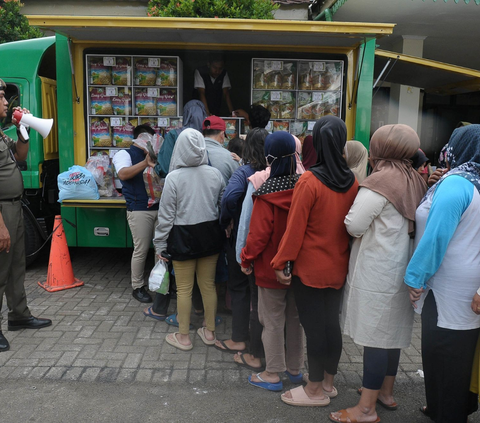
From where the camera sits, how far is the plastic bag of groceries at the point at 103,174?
17.4 ft

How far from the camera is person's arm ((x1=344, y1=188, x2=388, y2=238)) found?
101 inches

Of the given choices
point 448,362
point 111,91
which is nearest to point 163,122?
point 111,91

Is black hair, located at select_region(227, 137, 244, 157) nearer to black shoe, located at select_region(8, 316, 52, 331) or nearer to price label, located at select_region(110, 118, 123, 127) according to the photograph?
price label, located at select_region(110, 118, 123, 127)

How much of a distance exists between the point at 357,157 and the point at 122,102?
3.35m

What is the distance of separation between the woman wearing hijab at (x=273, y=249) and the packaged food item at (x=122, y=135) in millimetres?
3260

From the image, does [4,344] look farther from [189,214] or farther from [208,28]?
[208,28]

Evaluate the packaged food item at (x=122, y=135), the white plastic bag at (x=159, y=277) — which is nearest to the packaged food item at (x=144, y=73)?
the packaged food item at (x=122, y=135)

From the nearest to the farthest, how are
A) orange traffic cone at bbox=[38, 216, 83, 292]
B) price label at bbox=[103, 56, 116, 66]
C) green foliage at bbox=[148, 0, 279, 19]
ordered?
orange traffic cone at bbox=[38, 216, 83, 292]
price label at bbox=[103, 56, 116, 66]
green foliage at bbox=[148, 0, 279, 19]

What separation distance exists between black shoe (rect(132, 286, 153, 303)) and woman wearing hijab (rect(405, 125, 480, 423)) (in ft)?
9.96

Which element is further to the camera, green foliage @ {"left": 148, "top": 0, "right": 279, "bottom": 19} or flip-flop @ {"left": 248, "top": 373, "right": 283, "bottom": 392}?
green foliage @ {"left": 148, "top": 0, "right": 279, "bottom": 19}

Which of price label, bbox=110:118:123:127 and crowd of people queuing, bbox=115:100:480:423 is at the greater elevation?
price label, bbox=110:118:123:127

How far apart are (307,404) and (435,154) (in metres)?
10.5

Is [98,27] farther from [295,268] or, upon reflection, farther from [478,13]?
[478,13]

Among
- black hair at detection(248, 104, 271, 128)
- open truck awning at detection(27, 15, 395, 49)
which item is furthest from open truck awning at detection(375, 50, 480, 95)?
black hair at detection(248, 104, 271, 128)
